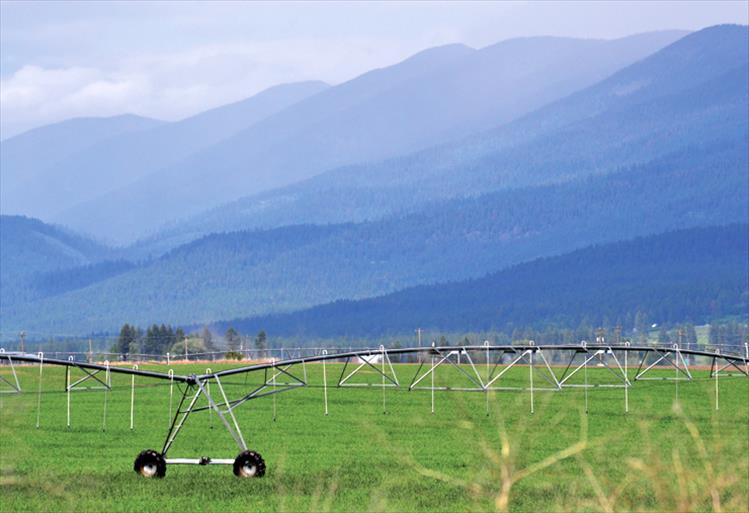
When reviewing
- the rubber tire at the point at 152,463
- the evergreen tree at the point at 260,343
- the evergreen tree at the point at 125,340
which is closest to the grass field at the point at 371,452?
the rubber tire at the point at 152,463

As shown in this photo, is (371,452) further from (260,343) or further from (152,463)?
(260,343)

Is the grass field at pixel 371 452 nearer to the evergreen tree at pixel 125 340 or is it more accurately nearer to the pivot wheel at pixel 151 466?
the pivot wheel at pixel 151 466

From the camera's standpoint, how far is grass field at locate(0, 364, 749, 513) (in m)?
21.2

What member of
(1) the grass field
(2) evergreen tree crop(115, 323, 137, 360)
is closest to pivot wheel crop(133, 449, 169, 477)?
(1) the grass field

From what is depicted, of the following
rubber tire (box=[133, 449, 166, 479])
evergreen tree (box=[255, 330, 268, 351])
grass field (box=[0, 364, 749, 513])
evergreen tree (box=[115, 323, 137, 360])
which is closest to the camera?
grass field (box=[0, 364, 749, 513])

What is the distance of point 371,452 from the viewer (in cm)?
4688

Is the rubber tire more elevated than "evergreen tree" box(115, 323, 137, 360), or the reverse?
"evergreen tree" box(115, 323, 137, 360)

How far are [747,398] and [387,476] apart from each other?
39351 millimetres

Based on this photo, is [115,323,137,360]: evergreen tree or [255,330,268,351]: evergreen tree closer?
[255,330,268,351]: evergreen tree

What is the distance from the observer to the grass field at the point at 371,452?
21.2m

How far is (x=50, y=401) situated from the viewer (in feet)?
244

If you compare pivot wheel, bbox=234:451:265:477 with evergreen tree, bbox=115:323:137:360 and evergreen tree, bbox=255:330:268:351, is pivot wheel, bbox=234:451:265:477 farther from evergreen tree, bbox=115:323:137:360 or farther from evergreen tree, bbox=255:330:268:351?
evergreen tree, bbox=115:323:137:360

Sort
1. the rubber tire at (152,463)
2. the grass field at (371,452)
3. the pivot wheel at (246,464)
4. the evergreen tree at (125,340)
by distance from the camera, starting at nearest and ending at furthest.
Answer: the grass field at (371,452) → the pivot wheel at (246,464) → the rubber tire at (152,463) → the evergreen tree at (125,340)

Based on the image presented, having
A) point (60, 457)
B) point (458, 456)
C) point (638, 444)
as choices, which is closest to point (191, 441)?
point (60, 457)
